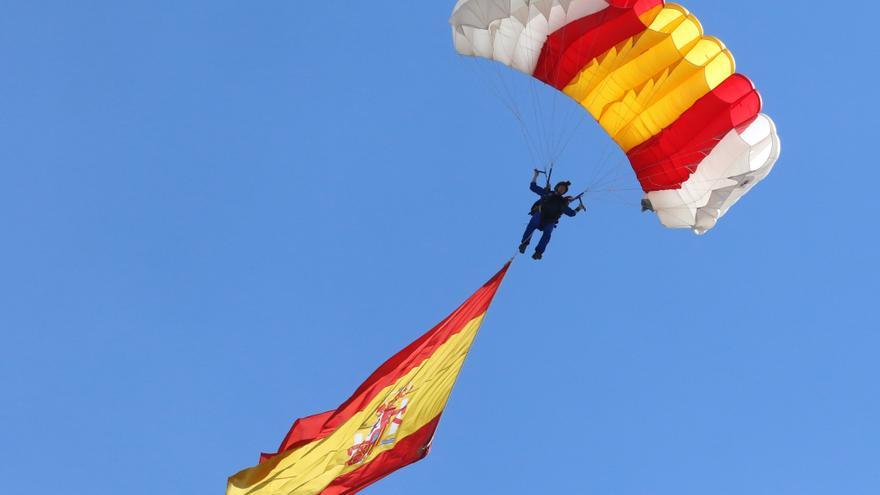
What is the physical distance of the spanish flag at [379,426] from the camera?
1730cm

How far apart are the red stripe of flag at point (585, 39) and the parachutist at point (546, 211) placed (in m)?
1.49

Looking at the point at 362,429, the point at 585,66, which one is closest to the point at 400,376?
the point at 362,429

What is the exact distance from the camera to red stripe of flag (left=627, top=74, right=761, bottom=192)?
19375mm

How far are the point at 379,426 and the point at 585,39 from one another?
619 centimetres

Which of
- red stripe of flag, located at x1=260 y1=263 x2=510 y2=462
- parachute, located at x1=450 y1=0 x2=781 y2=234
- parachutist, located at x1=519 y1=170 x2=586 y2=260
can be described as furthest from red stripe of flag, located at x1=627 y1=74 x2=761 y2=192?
red stripe of flag, located at x1=260 y1=263 x2=510 y2=462

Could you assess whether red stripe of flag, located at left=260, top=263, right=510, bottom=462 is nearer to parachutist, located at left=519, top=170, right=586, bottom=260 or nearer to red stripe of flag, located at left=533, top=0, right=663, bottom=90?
parachutist, located at left=519, top=170, right=586, bottom=260

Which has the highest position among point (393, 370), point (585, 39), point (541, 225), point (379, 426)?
point (585, 39)

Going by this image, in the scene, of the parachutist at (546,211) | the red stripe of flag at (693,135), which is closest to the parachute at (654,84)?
the red stripe of flag at (693,135)

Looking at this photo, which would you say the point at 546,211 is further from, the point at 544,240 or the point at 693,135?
the point at 693,135

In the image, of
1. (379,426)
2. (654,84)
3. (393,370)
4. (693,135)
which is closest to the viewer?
(393,370)

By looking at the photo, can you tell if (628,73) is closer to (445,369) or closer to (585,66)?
(585,66)

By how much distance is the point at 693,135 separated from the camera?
19.8 meters

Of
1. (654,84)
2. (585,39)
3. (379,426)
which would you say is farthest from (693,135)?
(379,426)

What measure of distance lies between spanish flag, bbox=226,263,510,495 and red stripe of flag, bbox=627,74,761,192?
3.07m
